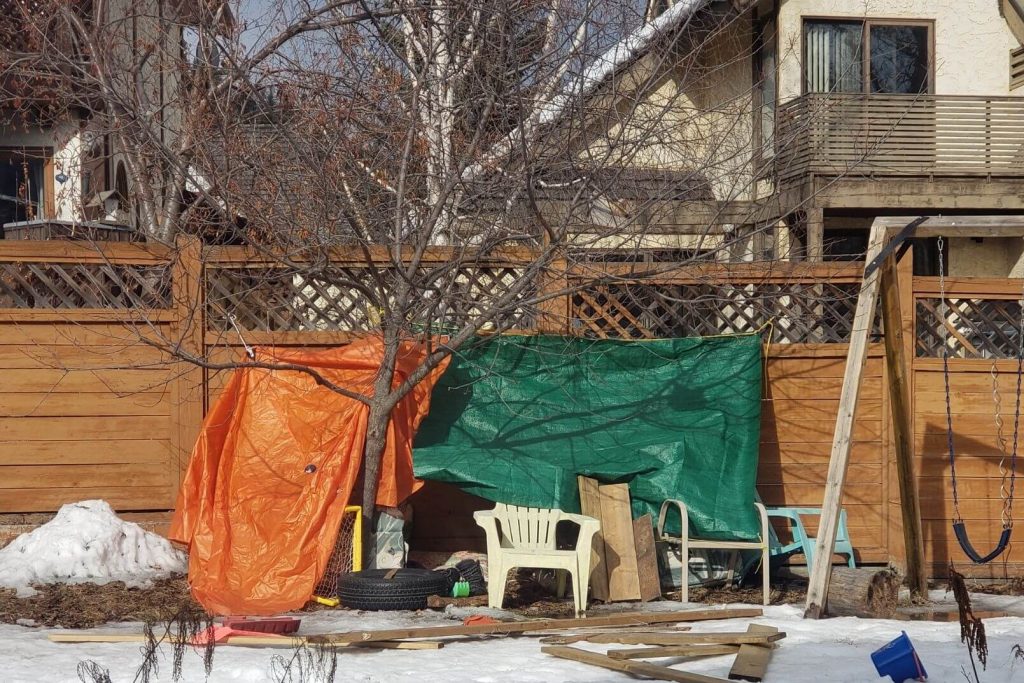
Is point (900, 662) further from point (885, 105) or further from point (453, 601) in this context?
point (885, 105)

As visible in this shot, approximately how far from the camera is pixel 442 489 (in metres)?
7.93

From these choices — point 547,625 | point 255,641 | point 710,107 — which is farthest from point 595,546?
point 710,107

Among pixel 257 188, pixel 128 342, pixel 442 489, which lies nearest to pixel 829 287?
pixel 442 489

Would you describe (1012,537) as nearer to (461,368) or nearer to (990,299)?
(990,299)

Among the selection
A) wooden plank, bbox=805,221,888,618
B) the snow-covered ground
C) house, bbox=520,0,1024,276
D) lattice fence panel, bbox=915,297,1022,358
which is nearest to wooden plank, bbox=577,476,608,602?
the snow-covered ground

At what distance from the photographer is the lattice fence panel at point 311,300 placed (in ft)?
25.6

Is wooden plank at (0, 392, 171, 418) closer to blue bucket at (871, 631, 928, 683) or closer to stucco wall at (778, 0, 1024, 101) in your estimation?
blue bucket at (871, 631, 928, 683)

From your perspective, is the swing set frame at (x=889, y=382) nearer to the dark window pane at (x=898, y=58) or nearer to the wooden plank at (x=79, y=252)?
the wooden plank at (x=79, y=252)

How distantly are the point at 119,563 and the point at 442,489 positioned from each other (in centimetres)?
221

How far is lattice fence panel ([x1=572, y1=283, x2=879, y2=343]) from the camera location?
26.6ft

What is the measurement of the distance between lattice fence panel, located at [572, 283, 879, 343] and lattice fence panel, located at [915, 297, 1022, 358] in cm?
36

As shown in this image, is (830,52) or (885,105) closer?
(885,105)

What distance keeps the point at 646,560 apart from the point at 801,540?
1.10 m

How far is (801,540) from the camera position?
7.59m
